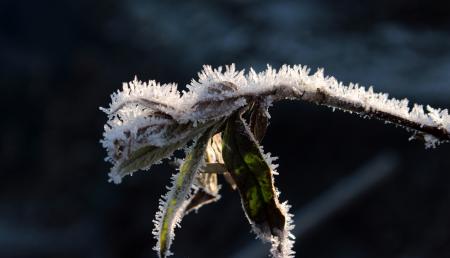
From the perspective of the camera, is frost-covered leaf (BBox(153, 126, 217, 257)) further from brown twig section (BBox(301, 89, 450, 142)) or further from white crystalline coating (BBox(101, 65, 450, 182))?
brown twig section (BBox(301, 89, 450, 142))

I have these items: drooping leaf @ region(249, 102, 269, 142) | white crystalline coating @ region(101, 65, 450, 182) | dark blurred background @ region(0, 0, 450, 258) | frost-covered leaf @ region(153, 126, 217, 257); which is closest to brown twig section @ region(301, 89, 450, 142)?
white crystalline coating @ region(101, 65, 450, 182)

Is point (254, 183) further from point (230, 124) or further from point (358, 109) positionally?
point (358, 109)

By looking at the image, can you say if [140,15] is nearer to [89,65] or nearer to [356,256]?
[89,65]

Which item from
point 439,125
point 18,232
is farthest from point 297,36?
point 439,125

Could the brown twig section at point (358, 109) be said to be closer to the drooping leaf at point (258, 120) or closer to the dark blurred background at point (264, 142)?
the drooping leaf at point (258, 120)

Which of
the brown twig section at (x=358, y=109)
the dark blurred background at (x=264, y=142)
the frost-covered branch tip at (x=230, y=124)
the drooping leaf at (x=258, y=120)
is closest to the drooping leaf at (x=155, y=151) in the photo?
the frost-covered branch tip at (x=230, y=124)

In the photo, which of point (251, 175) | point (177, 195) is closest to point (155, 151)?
point (177, 195)
